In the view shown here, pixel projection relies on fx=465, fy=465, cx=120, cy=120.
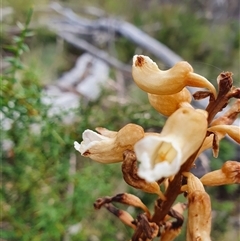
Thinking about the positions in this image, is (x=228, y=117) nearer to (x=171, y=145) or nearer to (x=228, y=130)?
(x=228, y=130)

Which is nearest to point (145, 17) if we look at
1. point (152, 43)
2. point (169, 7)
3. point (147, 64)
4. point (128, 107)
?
point (169, 7)

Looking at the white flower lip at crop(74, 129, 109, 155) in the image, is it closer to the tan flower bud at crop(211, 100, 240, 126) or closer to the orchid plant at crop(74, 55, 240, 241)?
the orchid plant at crop(74, 55, 240, 241)

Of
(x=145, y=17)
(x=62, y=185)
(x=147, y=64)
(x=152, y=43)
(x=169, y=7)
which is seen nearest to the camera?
(x=147, y=64)

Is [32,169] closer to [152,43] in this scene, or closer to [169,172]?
[169,172]

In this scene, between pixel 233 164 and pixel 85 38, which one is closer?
pixel 233 164

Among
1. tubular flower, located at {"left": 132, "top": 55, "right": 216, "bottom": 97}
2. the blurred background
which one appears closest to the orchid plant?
tubular flower, located at {"left": 132, "top": 55, "right": 216, "bottom": 97}

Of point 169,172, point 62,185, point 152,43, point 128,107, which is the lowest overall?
point 152,43
